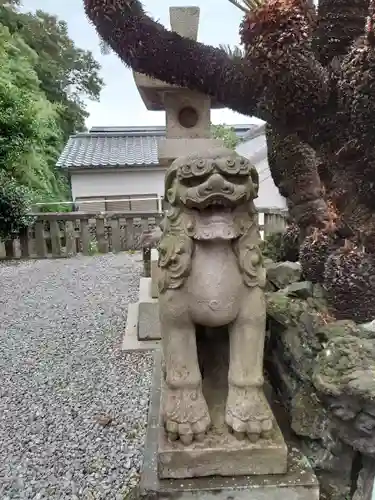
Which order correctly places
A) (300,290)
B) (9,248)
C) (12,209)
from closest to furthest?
(300,290) → (12,209) → (9,248)

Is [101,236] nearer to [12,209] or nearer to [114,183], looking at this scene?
[12,209]

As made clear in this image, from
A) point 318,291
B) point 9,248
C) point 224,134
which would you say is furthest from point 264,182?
point 318,291

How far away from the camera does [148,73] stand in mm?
2303

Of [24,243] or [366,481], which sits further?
[24,243]

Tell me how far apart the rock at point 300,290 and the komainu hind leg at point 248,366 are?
2.33 feet

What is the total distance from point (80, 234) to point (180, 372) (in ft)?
19.9

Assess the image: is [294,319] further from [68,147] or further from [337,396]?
[68,147]

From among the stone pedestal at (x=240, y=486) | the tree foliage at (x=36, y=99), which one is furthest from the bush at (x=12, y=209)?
the stone pedestal at (x=240, y=486)

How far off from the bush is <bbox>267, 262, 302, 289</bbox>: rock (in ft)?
16.4

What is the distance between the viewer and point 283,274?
2.30 meters

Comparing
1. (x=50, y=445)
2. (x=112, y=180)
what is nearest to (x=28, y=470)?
(x=50, y=445)

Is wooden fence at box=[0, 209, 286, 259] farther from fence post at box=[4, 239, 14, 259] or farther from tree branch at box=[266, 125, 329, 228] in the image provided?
tree branch at box=[266, 125, 329, 228]

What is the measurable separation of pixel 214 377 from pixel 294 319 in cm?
36

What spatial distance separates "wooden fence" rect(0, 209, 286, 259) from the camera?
6613mm
